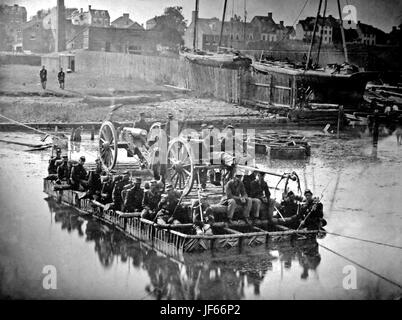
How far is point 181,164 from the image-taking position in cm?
896

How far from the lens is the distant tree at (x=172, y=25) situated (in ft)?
29.1

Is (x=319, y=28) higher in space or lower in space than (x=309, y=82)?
higher

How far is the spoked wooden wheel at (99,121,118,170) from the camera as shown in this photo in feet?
32.8

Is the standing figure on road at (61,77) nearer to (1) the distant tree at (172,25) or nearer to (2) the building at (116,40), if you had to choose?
(2) the building at (116,40)

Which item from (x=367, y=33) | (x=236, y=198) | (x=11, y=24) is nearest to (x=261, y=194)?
(x=236, y=198)

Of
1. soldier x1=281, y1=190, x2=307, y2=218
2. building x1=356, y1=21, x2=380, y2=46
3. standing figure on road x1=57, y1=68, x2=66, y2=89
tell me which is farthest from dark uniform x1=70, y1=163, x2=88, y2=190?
building x1=356, y1=21, x2=380, y2=46

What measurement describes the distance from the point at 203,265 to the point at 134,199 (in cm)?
152

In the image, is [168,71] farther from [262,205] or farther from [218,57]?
[262,205]

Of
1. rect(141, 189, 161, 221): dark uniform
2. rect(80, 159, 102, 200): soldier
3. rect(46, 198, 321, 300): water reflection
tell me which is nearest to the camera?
rect(46, 198, 321, 300): water reflection

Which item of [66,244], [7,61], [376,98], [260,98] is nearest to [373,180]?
[376,98]

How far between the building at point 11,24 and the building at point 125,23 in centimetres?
120

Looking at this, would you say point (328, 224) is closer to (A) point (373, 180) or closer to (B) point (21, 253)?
(A) point (373, 180)

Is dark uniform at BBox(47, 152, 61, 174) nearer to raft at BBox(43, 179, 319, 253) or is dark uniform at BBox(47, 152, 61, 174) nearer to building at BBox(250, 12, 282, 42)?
raft at BBox(43, 179, 319, 253)

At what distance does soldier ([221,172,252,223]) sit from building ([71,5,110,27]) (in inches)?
111
